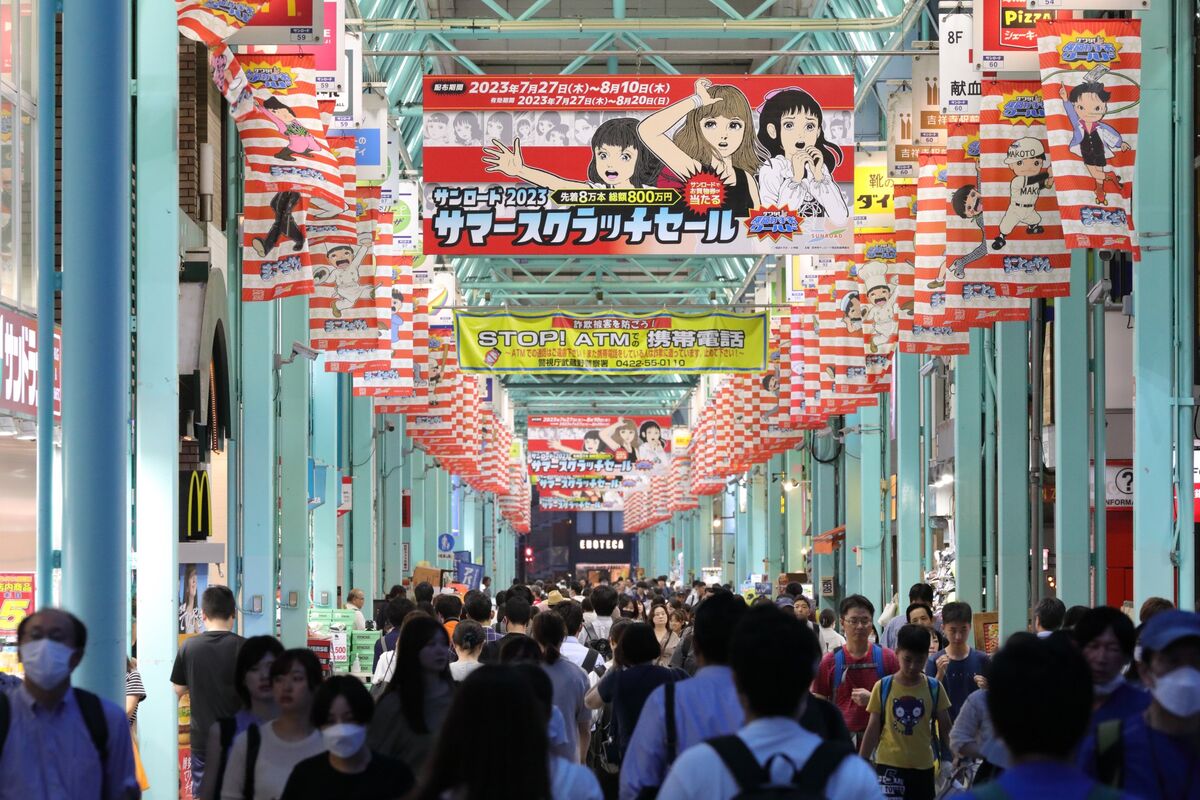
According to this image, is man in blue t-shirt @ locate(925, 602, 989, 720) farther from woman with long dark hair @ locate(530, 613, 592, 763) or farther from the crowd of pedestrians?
woman with long dark hair @ locate(530, 613, 592, 763)

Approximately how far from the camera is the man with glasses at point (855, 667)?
9359 millimetres

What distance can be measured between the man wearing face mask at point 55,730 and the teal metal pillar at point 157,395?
19.7 feet

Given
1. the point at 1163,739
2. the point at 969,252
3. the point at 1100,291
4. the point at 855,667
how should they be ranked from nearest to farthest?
the point at 1163,739
the point at 855,667
the point at 1100,291
the point at 969,252

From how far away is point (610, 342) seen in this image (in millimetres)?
29891

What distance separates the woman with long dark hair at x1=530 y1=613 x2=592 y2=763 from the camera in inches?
324

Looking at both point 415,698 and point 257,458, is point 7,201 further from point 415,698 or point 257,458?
point 415,698

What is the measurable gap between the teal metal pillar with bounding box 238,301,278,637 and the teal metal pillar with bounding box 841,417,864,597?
40.9ft

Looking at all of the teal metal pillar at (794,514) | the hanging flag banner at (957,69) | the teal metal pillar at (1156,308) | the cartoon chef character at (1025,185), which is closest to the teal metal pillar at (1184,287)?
the teal metal pillar at (1156,308)

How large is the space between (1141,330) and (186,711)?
688 centimetres

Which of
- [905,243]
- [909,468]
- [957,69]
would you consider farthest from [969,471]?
[957,69]

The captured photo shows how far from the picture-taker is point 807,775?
4141 millimetres

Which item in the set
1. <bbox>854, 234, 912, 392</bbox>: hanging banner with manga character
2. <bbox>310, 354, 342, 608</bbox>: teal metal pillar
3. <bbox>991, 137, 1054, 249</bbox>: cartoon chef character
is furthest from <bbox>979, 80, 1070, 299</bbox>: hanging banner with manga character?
<bbox>310, 354, 342, 608</bbox>: teal metal pillar

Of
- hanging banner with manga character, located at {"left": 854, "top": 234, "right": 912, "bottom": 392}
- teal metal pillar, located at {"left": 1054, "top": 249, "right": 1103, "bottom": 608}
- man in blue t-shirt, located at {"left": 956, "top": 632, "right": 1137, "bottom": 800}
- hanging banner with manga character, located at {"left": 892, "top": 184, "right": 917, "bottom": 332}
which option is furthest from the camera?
hanging banner with manga character, located at {"left": 854, "top": 234, "right": 912, "bottom": 392}

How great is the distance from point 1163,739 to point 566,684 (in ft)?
13.3
